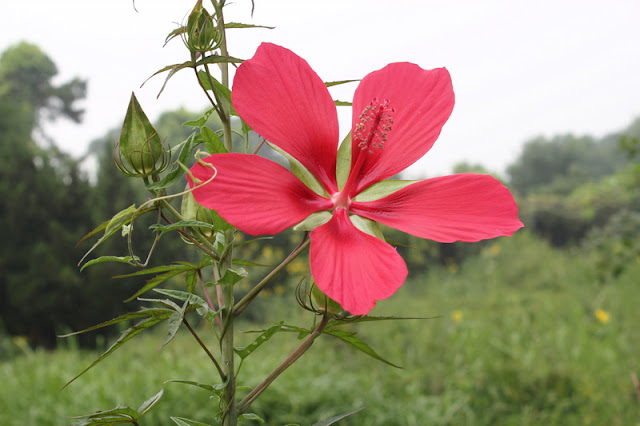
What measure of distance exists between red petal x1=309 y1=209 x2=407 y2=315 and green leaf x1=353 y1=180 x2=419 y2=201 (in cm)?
8

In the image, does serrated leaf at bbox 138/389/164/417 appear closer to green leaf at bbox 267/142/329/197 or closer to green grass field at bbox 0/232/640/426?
green leaf at bbox 267/142/329/197

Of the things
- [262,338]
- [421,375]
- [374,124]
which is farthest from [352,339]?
[421,375]

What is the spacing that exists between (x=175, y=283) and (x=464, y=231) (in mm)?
5851

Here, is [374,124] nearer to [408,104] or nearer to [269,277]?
[408,104]

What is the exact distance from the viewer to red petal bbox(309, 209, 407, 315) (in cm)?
36

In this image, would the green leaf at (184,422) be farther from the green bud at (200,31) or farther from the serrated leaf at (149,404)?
the green bud at (200,31)

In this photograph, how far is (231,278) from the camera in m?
0.44

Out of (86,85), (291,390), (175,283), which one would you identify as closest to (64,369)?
(291,390)

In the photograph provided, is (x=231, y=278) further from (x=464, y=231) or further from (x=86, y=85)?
(x=86, y=85)

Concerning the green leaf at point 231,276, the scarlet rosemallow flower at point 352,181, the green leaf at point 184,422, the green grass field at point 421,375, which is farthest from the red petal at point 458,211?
the green grass field at point 421,375

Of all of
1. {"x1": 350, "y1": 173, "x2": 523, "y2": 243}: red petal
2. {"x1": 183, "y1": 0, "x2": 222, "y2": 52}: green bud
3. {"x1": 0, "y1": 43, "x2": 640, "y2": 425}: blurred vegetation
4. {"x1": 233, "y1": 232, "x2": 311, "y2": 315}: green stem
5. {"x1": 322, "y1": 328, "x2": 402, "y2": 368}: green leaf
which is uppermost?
{"x1": 183, "y1": 0, "x2": 222, "y2": 52}: green bud

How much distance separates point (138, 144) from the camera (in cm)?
46

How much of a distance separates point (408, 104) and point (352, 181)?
82mm

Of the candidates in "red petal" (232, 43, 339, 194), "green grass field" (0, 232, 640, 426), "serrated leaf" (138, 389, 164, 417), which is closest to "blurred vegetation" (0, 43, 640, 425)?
"green grass field" (0, 232, 640, 426)
